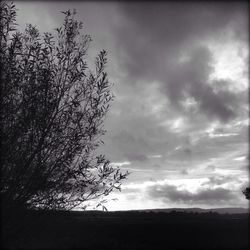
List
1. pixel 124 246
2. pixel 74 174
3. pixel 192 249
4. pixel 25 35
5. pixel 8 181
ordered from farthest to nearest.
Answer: pixel 124 246, pixel 192 249, pixel 25 35, pixel 74 174, pixel 8 181

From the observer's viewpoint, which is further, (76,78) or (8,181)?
(76,78)

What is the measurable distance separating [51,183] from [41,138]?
77.2 inches

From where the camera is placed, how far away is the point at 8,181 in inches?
586

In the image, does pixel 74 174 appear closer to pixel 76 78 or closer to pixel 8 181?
pixel 8 181

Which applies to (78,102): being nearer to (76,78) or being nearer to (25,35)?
(76,78)

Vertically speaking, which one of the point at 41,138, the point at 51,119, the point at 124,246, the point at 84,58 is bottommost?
the point at 124,246

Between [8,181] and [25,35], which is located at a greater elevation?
[25,35]

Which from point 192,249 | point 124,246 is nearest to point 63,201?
point 192,249

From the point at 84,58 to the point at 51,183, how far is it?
6117mm

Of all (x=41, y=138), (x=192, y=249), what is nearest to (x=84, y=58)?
(x=41, y=138)

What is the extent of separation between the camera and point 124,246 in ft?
131

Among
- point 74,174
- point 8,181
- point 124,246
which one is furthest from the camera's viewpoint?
point 124,246

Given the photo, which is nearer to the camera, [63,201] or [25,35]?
[63,201]

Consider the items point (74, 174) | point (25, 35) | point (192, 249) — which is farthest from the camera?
point (192, 249)
